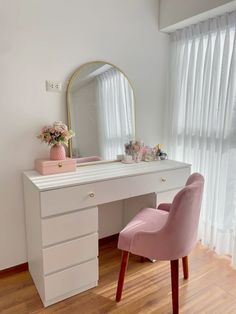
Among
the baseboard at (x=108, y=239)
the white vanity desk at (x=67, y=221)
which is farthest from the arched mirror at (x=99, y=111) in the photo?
the baseboard at (x=108, y=239)

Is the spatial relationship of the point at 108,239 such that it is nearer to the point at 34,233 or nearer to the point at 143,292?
the point at 143,292

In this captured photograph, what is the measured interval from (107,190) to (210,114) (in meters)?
1.22

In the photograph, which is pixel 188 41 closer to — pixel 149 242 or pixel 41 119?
pixel 41 119

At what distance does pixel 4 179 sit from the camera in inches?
74.2

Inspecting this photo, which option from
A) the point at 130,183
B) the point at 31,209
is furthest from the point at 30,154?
the point at 130,183

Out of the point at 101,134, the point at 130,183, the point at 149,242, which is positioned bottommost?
the point at 149,242

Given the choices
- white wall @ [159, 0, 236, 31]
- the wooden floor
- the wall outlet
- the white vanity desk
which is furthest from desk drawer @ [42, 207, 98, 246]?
white wall @ [159, 0, 236, 31]

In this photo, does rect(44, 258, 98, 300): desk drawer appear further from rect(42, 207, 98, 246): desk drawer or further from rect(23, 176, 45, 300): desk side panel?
rect(42, 207, 98, 246): desk drawer

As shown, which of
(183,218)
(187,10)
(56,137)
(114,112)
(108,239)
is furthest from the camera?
(108,239)

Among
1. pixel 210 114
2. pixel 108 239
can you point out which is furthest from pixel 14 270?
pixel 210 114

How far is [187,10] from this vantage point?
2.18m

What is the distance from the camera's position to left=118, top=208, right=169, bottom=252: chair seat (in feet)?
5.45

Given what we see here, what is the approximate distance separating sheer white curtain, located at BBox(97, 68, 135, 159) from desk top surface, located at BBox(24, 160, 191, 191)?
0.20 meters

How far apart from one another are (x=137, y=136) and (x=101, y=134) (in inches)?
18.2
